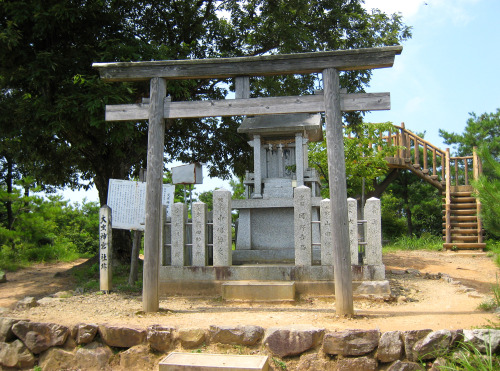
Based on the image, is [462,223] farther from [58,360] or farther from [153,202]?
[58,360]

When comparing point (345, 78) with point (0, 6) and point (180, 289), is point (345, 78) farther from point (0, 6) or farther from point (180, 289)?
point (0, 6)

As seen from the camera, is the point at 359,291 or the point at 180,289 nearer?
the point at 359,291

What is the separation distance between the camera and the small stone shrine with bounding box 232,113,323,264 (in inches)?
351

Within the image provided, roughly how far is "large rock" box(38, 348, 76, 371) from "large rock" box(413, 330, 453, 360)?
4288mm

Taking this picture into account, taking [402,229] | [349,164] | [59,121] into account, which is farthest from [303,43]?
[402,229]

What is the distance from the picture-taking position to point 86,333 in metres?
5.75

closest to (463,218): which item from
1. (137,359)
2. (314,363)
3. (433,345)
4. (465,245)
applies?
(465,245)

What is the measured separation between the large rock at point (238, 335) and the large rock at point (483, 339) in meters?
2.35

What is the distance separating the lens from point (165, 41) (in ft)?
39.5

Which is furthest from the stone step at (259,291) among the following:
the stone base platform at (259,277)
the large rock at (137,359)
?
the large rock at (137,359)

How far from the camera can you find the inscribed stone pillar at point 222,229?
7.96 meters

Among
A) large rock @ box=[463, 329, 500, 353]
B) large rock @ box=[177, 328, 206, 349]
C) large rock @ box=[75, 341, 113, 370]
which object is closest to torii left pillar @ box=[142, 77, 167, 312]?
large rock @ box=[75, 341, 113, 370]

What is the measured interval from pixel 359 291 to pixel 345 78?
22.6 ft

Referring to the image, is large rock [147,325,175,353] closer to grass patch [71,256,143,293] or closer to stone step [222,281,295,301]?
stone step [222,281,295,301]
